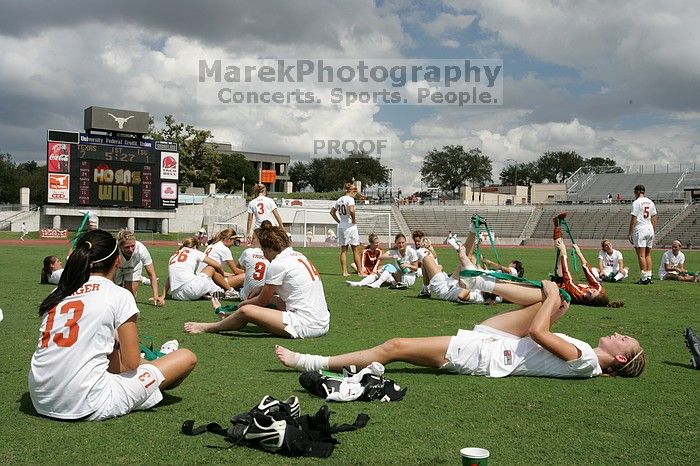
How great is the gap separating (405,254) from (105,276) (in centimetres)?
998

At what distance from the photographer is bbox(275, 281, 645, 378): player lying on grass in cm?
535

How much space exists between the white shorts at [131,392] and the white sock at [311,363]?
49.6 inches

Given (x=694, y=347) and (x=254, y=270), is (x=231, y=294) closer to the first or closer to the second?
(x=254, y=270)

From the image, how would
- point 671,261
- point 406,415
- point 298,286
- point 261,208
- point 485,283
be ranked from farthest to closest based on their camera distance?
1. point 671,261
2. point 261,208
3. point 298,286
4. point 485,283
5. point 406,415

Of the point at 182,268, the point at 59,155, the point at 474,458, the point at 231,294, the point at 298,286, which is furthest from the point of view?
the point at 59,155

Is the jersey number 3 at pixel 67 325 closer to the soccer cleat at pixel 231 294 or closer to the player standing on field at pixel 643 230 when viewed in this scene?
the soccer cleat at pixel 231 294

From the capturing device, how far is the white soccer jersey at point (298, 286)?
7.18 metres

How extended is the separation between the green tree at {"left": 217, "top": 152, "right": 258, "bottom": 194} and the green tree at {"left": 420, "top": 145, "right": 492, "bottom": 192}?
29.0 metres

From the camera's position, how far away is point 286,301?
7359 mm

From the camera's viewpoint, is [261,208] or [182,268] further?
[261,208]

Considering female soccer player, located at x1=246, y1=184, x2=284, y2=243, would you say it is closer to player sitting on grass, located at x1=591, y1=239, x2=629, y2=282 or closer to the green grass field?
the green grass field

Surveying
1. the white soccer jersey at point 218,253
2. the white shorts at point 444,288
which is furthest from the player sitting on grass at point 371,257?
the white soccer jersey at point 218,253

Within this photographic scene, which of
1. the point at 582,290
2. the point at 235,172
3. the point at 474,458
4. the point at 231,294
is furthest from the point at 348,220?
the point at 235,172

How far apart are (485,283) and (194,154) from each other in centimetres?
6948
